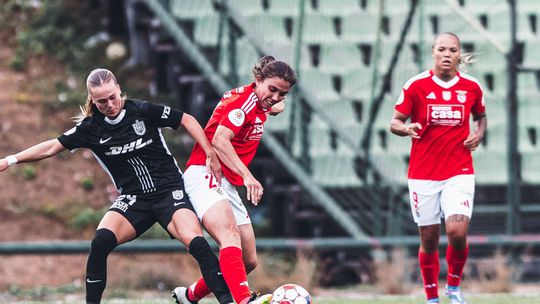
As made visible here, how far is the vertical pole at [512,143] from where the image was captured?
53.7 ft

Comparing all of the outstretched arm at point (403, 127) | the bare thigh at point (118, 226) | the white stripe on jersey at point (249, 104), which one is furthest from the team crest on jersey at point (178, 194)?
the outstretched arm at point (403, 127)

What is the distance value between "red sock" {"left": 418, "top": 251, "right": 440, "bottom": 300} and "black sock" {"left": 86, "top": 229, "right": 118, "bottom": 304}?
266 cm

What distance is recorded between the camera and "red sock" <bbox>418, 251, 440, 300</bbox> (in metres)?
11.7

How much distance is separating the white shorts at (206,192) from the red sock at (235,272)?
1.48 ft

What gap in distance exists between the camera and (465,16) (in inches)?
688

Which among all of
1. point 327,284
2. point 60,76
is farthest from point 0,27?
point 327,284

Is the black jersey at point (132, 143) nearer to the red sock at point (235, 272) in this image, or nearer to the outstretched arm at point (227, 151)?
the outstretched arm at point (227, 151)

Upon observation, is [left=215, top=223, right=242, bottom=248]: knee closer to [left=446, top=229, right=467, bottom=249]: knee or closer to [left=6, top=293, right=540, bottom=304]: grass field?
[left=446, top=229, right=467, bottom=249]: knee

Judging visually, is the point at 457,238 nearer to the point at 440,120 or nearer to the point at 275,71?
the point at 440,120

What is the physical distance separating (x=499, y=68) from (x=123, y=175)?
26.2ft

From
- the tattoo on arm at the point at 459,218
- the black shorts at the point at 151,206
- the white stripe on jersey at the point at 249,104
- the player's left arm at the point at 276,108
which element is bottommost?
the tattoo on arm at the point at 459,218

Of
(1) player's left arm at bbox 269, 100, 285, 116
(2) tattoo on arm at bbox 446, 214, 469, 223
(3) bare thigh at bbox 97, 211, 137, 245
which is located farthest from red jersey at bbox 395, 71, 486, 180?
(3) bare thigh at bbox 97, 211, 137, 245

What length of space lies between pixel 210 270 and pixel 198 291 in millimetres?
1038

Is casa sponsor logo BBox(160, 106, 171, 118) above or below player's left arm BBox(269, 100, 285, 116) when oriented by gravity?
above
